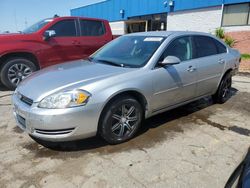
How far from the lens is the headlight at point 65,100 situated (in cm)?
281

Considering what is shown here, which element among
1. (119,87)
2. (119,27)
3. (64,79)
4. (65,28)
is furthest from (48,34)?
(119,27)

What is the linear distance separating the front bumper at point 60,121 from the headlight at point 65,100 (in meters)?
0.05

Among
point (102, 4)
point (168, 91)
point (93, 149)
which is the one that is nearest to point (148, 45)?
point (168, 91)

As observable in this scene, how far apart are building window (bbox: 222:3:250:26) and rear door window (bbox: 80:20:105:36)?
10.8 meters

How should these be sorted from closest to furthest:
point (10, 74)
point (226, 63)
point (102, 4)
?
point (226, 63), point (10, 74), point (102, 4)

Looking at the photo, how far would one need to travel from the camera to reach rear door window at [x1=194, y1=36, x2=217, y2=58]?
14.4 ft

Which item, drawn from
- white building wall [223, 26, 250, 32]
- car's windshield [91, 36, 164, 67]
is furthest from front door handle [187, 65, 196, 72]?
white building wall [223, 26, 250, 32]

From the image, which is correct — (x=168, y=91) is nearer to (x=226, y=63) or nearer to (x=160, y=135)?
(x=160, y=135)

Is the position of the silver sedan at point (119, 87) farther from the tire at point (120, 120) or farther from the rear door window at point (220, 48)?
the rear door window at point (220, 48)

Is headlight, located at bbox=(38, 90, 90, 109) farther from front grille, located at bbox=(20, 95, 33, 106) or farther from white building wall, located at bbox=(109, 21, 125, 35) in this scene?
white building wall, located at bbox=(109, 21, 125, 35)

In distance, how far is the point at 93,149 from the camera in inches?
126

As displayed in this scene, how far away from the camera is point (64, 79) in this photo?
125 inches

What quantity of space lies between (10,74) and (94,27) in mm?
2804

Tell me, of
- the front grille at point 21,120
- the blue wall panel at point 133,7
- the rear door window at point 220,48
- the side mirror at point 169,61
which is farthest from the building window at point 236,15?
the front grille at point 21,120
